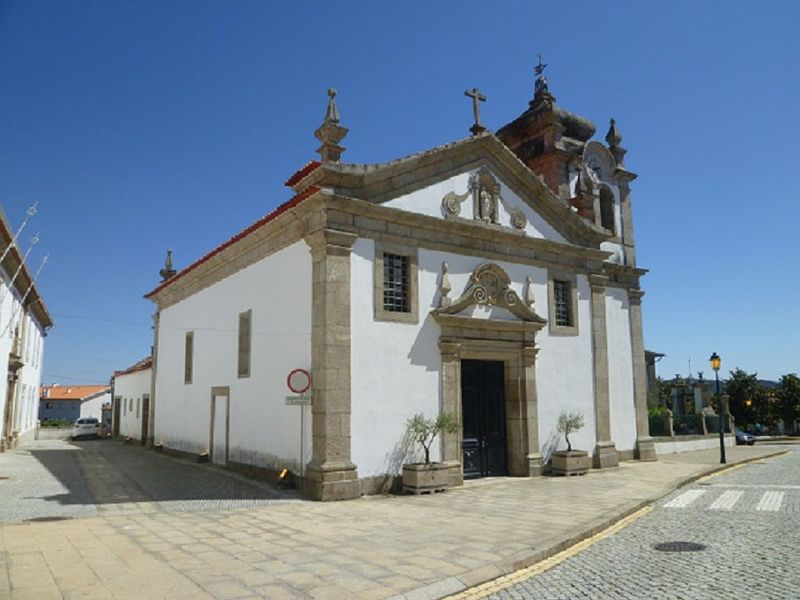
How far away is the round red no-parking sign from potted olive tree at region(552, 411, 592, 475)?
657 centimetres

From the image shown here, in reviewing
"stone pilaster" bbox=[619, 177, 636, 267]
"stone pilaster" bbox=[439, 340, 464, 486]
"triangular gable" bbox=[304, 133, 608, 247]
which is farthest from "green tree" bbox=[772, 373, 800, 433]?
"stone pilaster" bbox=[439, 340, 464, 486]

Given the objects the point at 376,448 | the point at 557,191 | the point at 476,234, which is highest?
the point at 557,191

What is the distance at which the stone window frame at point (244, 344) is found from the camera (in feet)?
48.2

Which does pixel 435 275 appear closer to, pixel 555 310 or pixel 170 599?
pixel 555 310

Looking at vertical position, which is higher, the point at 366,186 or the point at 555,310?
the point at 366,186

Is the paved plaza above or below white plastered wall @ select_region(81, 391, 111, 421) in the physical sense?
below

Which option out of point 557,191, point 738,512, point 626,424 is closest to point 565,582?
point 738,512

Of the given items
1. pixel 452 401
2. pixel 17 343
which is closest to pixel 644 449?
pixel 452 401

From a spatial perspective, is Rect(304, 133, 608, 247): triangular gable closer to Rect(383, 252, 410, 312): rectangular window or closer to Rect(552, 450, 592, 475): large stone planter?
Rect(383, 252, 410, 312): rectangular window

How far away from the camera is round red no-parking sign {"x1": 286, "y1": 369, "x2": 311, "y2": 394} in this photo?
1145 centimetres

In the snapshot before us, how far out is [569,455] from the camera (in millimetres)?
14391

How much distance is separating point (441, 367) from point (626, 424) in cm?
728

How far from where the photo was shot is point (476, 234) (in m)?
14.0

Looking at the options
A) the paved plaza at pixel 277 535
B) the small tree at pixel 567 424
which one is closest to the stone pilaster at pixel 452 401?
the paved plaza at pixel 277 535
